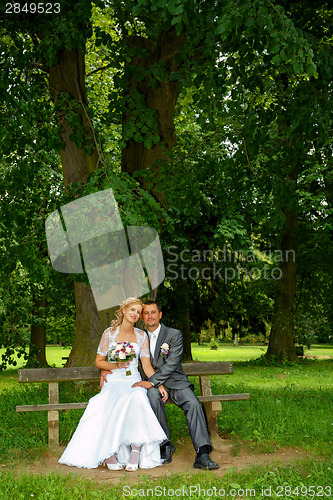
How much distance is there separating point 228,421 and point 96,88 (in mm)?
11369

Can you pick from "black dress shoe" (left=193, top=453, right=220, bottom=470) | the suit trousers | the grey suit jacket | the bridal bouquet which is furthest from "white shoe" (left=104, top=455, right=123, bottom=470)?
the bridal bouquet

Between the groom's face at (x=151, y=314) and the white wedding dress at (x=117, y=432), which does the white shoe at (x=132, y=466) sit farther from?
the groom's face at (x=151, y=314)

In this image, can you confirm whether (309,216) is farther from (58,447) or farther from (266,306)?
(58,447)

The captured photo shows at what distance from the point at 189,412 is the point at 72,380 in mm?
1472

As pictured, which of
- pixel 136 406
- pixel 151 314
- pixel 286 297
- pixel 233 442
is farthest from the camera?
pixel 286 297

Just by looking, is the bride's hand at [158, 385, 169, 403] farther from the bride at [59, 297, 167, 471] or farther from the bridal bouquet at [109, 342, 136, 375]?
the bridal bouquet at [109, 342, 136, 375]

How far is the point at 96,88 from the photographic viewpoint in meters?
15.8

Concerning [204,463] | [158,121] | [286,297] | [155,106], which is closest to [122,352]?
[204,463]

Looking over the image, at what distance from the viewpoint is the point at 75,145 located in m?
8.54

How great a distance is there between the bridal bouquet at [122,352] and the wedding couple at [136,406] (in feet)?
0.14

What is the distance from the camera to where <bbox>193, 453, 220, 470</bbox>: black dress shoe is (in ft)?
18.4

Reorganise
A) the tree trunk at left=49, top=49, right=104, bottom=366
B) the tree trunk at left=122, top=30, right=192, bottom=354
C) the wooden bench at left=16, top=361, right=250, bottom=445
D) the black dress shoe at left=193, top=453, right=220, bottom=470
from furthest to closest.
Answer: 1. the tree trunk at left=49, top=49, right=104, bottom=366
2. the tree trunk at left=122, top=30, right=192, bottom=354
3. the wooden bench at left=16, top=361, right=250, bottom=445
4. the black dress shoe at left=193, top=453, right=220, bottom=470

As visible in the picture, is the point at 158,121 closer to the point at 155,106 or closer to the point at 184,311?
the point at 155,106

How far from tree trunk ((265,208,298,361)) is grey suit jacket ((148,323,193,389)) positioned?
14397mm
